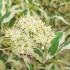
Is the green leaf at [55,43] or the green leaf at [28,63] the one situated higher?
the green leaf at [55,43]

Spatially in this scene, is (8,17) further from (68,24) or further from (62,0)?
(62,0)

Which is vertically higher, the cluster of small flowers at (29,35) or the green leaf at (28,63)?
the cluster of small flowers at (29,35)

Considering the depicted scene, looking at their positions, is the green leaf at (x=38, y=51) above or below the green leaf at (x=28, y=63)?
above

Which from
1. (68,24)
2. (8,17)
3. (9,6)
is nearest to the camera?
(8,17)

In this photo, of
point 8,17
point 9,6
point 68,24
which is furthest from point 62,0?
point 8,17

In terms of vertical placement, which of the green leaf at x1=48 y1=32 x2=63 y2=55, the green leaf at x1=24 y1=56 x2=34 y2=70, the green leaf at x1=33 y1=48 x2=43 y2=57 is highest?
the green leaf at x1=48 y1=32 x2=63 y2=55

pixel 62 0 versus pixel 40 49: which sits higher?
pixel 62 0

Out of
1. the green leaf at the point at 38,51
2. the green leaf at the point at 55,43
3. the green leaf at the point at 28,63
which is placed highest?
the green leaf at the point at 55,43

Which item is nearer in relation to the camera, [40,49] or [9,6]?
[40,49]
